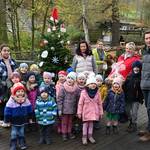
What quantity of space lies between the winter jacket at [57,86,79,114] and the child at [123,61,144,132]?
121cm

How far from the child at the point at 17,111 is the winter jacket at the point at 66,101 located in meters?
0.76

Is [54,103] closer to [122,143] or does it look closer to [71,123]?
[71,123]

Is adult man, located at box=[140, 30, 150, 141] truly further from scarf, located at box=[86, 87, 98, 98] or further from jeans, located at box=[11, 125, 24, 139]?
jeans, located at box=[11, 125, 24, 139]

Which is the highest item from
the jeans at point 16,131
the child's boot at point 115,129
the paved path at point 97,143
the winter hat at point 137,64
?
the winter hat at point 137,64

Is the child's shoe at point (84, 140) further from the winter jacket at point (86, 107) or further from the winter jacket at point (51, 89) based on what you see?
the winter jacket at point (51, 89)

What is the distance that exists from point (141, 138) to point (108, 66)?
323cm

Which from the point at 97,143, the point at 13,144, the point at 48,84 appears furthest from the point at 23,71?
the point at 97,143

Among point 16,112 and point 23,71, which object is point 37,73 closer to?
point 23,71

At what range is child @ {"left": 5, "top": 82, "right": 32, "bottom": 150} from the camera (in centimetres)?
715

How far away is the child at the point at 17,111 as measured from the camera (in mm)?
7148

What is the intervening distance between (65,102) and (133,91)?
148 centimetres

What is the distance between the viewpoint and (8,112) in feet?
23.4

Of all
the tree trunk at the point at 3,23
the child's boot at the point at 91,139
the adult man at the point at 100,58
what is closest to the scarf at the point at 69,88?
the child's boot at the point at 91,139

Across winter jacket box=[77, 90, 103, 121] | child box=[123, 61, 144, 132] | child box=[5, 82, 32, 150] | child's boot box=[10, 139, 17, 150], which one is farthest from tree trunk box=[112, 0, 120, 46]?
child's boot box=[10, 139, 17, 150]
